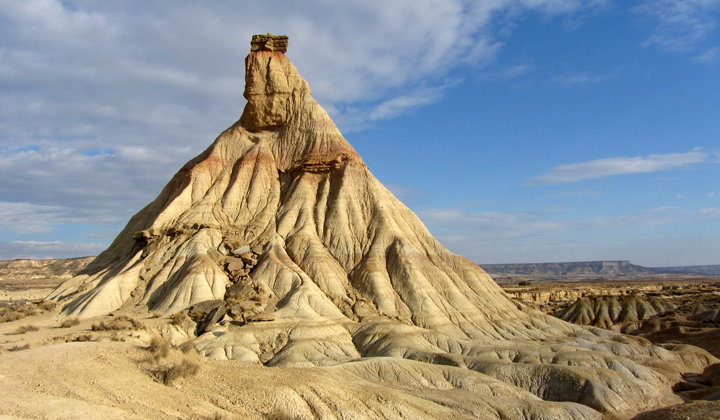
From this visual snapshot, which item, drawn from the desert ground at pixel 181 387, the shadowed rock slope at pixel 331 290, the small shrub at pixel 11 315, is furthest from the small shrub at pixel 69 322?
the small shrub at pixel 11 315

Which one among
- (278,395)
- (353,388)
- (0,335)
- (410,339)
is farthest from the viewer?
(410,339)

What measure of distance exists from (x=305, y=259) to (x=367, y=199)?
1070 centimetres

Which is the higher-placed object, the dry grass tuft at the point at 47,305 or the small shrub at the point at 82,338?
the dry grass tuft at the point at 47,305

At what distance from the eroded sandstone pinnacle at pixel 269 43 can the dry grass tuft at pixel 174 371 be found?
48.5 metres

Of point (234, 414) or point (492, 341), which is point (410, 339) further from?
point (234, 414)

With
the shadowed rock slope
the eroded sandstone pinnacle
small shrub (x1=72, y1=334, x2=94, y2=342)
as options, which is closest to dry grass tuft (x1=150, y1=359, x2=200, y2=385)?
the shadowed rock slope

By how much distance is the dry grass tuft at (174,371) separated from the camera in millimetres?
15828

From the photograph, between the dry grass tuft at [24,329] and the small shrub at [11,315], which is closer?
the dry grass tuft at [24,329]

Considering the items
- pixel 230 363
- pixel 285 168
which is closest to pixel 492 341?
pixel 230 363

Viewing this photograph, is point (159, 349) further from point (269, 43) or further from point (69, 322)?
point (269, 43)

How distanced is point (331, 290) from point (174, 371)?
24.9 metres

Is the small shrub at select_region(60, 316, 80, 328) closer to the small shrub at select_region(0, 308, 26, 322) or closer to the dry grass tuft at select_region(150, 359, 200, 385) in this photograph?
the small shrub at select_region(0, 308, 26, 322)

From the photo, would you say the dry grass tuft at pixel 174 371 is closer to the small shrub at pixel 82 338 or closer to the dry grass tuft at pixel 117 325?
the small shrub at pixel 82 338

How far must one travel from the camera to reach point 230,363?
1983 centimetres
